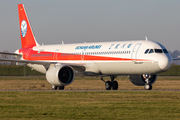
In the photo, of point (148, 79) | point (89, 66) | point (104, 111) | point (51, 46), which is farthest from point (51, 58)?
point (104, 111)

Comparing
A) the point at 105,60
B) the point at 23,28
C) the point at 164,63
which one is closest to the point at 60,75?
the point at 105,60

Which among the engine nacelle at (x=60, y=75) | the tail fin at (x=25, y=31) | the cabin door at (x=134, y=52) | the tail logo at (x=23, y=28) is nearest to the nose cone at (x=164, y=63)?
the cabin door at (x=134, y=52)

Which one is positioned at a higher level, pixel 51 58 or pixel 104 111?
pixel 51 58

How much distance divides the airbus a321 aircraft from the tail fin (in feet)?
6.54

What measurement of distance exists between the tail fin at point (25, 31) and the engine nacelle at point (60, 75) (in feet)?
31.7

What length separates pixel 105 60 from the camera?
1302 inches

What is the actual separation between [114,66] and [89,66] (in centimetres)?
311

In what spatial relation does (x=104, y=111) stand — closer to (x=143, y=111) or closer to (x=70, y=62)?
(x=143, y=111)

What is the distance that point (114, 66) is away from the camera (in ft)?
106

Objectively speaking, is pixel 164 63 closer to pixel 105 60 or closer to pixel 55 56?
pixel 105 60

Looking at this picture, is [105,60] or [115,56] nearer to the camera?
[115,56]

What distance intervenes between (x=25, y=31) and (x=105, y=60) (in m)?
14.7

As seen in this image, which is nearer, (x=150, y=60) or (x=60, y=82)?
(x=150, y=60)

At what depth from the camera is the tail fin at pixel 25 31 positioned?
4327 cm
